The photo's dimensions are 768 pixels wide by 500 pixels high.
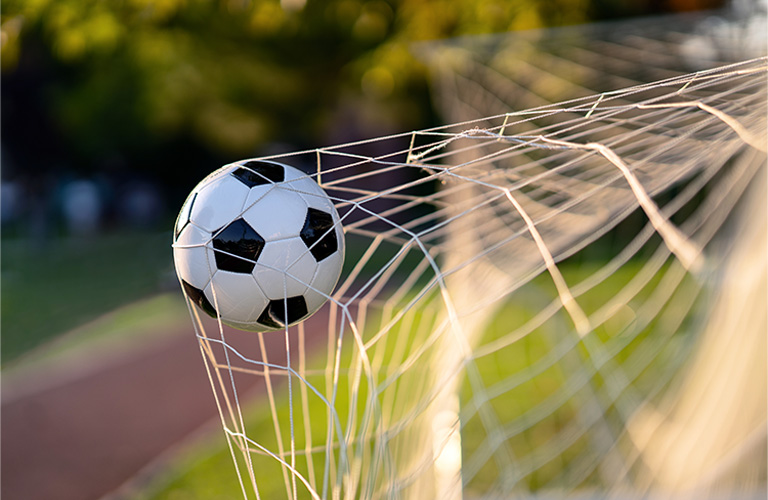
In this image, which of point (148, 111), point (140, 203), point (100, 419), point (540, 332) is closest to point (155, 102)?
point (148, 111)

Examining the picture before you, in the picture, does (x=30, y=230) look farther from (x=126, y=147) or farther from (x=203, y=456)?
(x=203, y=456)

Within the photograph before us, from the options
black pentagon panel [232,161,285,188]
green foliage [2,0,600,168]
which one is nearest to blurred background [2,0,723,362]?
green foliage [2,0,600,168]

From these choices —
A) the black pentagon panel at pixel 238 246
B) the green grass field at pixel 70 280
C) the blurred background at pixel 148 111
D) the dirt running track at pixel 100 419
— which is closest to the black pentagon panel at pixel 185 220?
the black pentagon panel at pixel 238 246

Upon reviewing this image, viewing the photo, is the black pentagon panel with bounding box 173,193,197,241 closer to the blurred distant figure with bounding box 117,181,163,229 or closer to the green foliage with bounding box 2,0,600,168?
the green foliage with bounding box 2,0,600,168

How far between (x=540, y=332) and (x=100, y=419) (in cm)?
394

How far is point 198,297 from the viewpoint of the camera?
176cm

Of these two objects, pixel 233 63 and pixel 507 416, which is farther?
pixel 233 63

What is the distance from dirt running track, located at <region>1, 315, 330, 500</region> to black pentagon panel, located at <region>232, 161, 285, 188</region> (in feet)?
9.95

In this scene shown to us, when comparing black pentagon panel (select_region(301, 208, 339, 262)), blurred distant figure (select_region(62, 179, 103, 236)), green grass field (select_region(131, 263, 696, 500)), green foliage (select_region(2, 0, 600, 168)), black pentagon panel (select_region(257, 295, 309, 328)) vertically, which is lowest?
green grass field (select_region(131, 263, 696, 500))

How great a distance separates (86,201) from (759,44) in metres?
15.7

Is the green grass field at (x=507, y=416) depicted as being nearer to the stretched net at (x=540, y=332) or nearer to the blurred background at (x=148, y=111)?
the stretched net at (x=540, y=332)

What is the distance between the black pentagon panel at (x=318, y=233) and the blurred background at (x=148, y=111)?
267cm

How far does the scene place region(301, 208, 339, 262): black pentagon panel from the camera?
1705 mm

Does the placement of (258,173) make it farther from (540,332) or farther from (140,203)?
(140,203)
